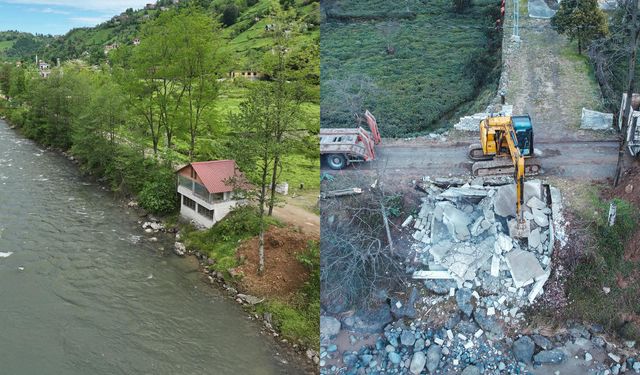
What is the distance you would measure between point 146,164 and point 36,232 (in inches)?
83.4

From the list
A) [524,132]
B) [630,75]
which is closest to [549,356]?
[524,132]

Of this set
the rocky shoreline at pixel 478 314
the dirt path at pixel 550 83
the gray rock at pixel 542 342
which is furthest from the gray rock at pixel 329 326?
the dirt path at pixel 550 83

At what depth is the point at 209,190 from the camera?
7.23 m

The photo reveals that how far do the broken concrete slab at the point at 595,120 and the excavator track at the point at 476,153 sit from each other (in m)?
0.93

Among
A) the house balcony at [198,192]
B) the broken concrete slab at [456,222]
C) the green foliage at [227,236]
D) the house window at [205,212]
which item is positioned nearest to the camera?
the broken concrete slab at [456,222]

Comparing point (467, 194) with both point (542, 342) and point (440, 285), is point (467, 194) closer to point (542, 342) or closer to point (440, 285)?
point (440, 285)

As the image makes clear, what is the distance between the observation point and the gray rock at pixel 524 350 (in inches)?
162

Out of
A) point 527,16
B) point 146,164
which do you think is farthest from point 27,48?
point 527,16

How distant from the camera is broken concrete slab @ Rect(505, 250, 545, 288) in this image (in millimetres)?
4270

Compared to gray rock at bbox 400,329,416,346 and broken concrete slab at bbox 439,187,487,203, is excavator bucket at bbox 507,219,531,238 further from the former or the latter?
gray rock at bbox 400,329,416,346

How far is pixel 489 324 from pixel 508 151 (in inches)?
55.8

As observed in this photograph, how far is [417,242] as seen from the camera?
4543 millimetres

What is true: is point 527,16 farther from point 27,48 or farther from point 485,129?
point 27,48

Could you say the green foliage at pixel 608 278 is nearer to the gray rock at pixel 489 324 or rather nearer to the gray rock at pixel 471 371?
the gray rock at pixel 489 324
